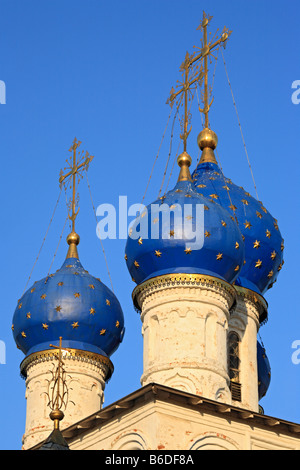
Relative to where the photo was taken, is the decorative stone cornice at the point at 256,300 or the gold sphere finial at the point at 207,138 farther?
the gold sphere finial at the point at 207,138

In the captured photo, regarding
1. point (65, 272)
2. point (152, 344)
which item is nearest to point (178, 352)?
point (152, 344)

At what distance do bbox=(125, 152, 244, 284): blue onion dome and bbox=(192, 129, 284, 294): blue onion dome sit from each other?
1850 millimetres

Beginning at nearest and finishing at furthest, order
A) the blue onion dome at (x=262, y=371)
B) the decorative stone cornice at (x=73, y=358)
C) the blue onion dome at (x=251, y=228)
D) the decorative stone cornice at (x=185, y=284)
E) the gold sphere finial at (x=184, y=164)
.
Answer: the decorative stone cornice at (x=185, y=284)
the gold sphere finial at (x=184, y=164)
the decorative stone cornice at (x=73, y=358)
the blue onion dome at (x=251, y=228)
the blue onion dome at (x=262, y=371)

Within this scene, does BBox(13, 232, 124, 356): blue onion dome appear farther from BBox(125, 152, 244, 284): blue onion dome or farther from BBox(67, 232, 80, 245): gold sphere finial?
BBox(125, 152, 244, 284): blue onion dome

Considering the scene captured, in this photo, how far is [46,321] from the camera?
83.8 ft

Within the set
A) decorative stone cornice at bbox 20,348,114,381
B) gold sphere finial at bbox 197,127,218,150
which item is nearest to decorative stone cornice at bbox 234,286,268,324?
decorative stone cornice at bbox 20,348,114,381

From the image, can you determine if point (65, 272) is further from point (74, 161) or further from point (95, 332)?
point (74, 161)

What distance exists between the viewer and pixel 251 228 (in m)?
26.2

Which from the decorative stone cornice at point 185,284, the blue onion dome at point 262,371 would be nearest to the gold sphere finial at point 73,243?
the decorative stone cornice at point 185,284

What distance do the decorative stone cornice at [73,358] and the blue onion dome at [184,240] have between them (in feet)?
6.86

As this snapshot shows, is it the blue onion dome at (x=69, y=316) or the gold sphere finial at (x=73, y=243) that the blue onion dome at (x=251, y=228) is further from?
the gold sphere finial at (x=73, y=243)

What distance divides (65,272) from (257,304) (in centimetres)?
353

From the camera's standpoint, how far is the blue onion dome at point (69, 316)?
83.7 ft

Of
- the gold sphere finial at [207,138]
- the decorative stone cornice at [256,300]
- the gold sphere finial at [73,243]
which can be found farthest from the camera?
the gold sphere finial at [73,243]
